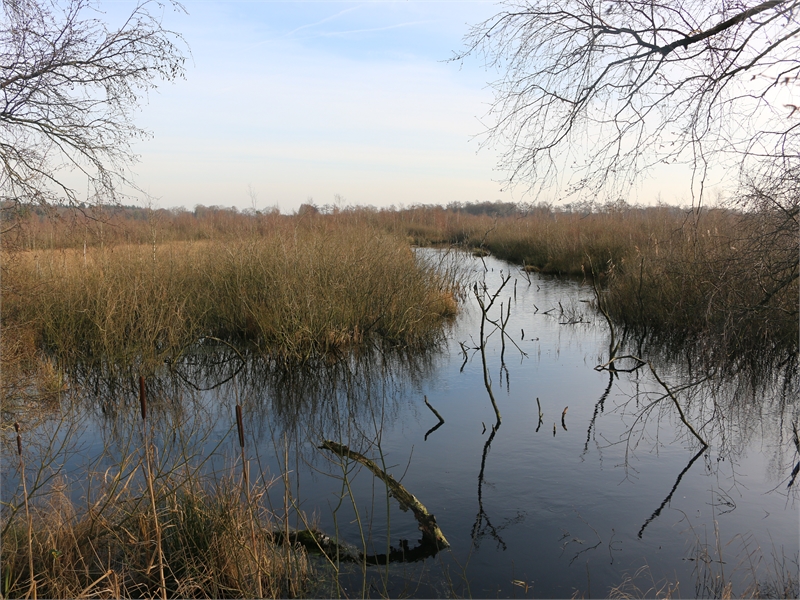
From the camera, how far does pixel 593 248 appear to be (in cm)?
1861

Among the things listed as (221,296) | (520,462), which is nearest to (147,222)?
(221,296)

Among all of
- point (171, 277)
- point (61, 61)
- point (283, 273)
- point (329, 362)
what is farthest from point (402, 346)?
point (61, 61)

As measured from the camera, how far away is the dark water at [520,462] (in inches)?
153

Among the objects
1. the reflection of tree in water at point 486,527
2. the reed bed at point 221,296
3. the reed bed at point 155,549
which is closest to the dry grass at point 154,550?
the reed bed at point 155,549

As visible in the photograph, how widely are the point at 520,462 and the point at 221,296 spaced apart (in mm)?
6156

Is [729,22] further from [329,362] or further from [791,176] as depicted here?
[329,362]

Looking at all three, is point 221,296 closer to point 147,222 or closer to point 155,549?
point 147,222

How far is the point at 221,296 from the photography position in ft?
32.7

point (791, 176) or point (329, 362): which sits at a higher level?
point (791, 176)

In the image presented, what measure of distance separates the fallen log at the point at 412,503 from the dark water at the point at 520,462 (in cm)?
12

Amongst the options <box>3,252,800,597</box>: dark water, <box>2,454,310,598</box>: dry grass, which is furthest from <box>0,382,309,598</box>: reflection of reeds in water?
<box>3,252,800,597</box>: dark water

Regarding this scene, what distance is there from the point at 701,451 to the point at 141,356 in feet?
22.2

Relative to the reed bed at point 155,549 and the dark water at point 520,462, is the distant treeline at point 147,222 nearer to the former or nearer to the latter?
the dark water at point 520,462

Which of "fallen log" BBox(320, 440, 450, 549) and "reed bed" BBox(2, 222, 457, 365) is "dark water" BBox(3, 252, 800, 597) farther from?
"reed bed" BBox(2, 222, 457, 365)
